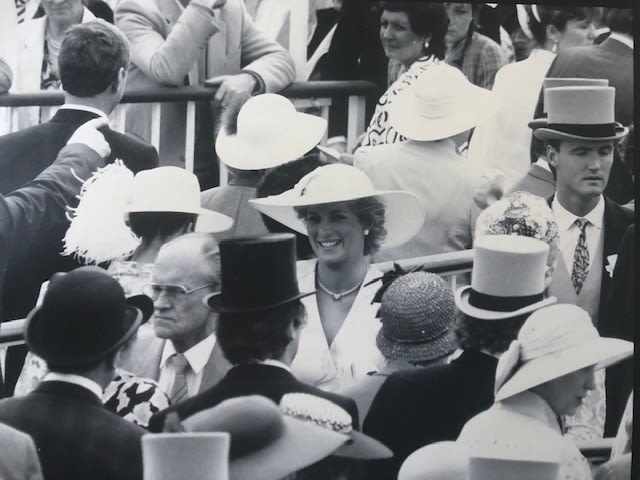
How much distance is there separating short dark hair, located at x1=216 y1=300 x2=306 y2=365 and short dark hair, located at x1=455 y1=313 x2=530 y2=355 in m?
0.64

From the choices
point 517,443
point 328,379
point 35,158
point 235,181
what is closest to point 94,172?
point 35,158

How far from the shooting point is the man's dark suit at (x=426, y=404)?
4.16 meters

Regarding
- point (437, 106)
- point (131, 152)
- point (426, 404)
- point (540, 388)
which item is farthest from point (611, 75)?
point (131, 152)

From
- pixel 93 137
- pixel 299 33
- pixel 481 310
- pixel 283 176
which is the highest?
pixel 299 33

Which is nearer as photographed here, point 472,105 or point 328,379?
point 328,379

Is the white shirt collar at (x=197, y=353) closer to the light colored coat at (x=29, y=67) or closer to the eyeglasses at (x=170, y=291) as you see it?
the eyeglasses at (x=170, y=291)

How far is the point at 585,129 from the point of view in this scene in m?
4.53

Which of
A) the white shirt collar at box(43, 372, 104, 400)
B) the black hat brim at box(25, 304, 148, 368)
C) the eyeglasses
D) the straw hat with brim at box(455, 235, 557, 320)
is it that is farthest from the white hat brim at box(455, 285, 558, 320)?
the white shirt collar at box(43, 372, 104, 400)

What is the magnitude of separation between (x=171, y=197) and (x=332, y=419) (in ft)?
3.21

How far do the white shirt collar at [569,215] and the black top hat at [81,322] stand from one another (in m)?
A: 1.63

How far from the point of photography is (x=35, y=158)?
426cm

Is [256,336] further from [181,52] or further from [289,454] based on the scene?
[181,52]

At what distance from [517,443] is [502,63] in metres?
1.43

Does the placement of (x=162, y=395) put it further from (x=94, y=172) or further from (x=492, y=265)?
(x=492, y=265)
